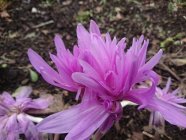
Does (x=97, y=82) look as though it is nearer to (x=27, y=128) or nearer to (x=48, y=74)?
(x=48, y=74)

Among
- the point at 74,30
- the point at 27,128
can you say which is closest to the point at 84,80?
the point at 27,128

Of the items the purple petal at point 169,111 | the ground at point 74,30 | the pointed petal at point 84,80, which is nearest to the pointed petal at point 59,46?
the pointed petal at point 84,80

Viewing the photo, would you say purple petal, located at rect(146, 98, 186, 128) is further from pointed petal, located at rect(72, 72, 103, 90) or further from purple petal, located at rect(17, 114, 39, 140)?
purple petal, located at rect(17, 114, 39, 140)

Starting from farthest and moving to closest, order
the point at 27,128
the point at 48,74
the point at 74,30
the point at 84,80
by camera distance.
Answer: the point at 74,30 < the point at 27,128 < the point at 48,74 < the point at 84,80

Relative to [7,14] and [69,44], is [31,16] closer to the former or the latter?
[7,14]

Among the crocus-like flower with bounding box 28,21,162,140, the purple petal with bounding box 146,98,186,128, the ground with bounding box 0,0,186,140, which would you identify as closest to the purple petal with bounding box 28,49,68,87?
the crocus-like flower with bounding box 28,21,162,140

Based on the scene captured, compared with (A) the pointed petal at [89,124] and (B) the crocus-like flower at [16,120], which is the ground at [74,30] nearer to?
(B) the crocus-like flower at [16,120]

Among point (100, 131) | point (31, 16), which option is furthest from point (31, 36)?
point (100, 131)
